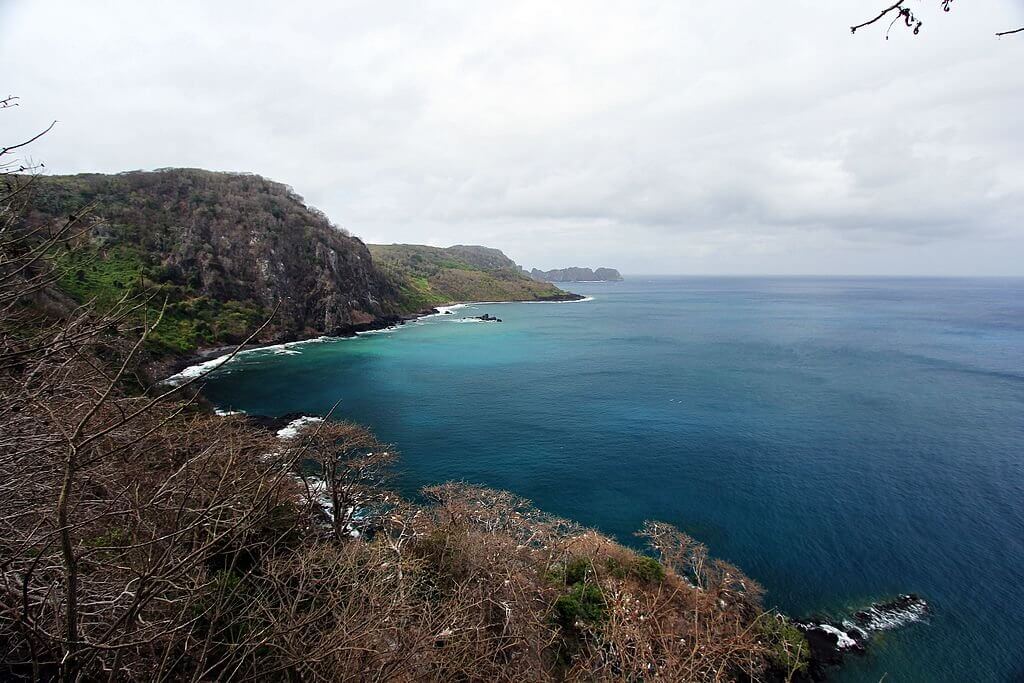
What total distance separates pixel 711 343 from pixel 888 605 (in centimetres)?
6961

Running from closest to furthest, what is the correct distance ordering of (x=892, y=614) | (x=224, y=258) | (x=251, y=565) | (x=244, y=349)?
(x=251, y=565) < (x=892, y=614) < (x=244, y=349) < (x=224, y=258)

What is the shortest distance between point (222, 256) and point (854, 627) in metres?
114

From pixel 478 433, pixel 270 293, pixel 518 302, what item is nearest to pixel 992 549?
pixel 478 433

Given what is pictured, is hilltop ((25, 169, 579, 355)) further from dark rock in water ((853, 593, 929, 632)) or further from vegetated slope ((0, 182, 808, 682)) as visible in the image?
dark rock in water ((853, 593, 929, 632))

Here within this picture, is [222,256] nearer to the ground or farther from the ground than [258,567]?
farther from the ground

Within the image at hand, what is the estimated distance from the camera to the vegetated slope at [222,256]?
77.6m

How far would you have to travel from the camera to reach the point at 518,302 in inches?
7367

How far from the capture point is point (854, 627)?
76.1ft

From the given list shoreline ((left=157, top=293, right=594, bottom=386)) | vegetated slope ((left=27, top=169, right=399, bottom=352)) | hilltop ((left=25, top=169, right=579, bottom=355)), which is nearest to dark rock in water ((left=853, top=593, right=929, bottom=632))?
shoreline ((left=157, top=293, right=594, bottom=386))

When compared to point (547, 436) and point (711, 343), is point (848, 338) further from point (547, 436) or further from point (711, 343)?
point (547, 436)

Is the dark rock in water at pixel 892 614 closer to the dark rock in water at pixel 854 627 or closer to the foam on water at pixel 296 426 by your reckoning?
the dark rock in water at pixel 854 627

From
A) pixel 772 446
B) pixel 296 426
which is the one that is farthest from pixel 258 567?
pixel 772 446

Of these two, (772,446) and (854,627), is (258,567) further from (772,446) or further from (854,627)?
(772,446)

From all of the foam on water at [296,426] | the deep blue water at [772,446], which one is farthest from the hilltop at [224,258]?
the foam on water at [296,426]
